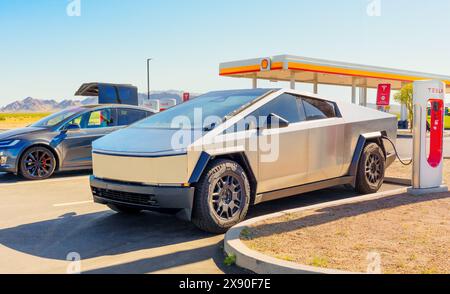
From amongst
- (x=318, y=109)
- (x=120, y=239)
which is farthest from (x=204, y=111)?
(x=120, y=239)

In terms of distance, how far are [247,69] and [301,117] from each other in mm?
19588

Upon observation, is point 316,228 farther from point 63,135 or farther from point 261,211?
point 63,135

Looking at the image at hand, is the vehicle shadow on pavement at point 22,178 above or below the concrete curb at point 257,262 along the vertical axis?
below

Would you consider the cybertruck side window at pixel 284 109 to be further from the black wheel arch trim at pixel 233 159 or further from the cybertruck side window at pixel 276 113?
the black wheel arch trim at pixel 233 159

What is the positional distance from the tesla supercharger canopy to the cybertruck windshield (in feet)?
8.13

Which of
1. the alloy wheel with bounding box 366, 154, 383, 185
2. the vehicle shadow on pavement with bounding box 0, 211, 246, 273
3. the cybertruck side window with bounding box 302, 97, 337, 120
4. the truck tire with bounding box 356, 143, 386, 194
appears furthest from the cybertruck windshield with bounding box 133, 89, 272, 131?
the alloy wheel with bounding box 366, 154, 383, 185

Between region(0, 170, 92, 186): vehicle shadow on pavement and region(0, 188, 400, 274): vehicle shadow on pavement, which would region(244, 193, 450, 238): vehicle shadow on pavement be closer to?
region(0, 188, 400, 274): vehicle shadow on pavement

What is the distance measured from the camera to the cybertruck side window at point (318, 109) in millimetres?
6172

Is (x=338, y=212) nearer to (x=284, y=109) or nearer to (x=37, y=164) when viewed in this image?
(x=284, y=109)

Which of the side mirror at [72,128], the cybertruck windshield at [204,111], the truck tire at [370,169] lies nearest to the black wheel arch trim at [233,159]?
the cybertruck windshield at [204,111]

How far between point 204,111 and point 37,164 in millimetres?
4879

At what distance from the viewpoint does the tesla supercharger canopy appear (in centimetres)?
679

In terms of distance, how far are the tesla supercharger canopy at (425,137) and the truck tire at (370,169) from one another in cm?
50
